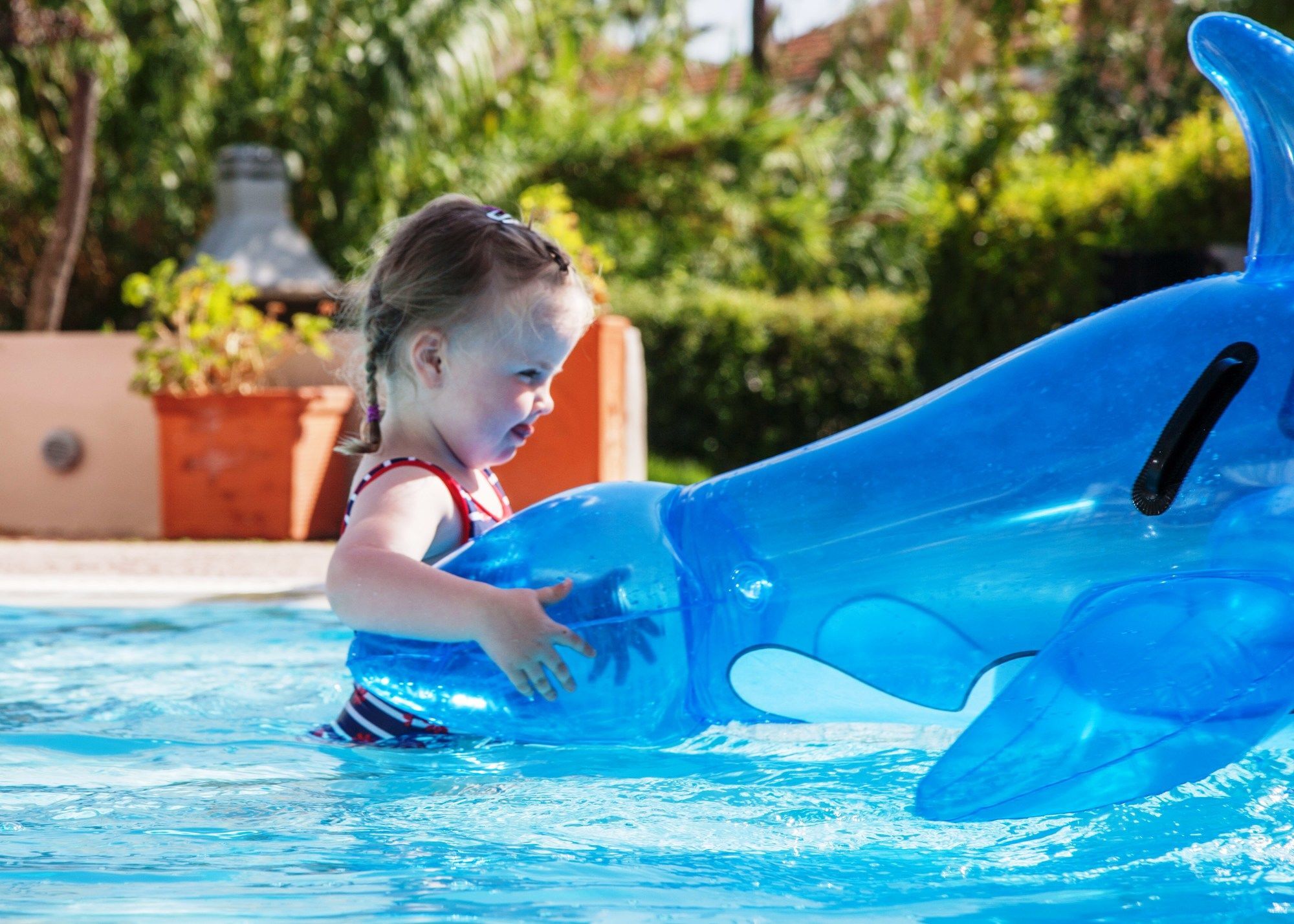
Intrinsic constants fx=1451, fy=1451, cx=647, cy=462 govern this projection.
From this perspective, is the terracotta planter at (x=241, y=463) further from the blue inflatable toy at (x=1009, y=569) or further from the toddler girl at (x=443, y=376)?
the blue inflatable toy at (x=1009, y=569)

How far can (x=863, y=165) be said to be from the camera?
Result: 1705cm

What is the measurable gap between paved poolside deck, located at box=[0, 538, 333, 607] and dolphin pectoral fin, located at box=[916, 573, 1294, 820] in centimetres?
316

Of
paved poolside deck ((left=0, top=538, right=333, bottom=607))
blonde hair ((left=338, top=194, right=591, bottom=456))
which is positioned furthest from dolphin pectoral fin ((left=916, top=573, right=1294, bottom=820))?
paved poolside deck ((left=0, top=538, right=333, bottom=607))

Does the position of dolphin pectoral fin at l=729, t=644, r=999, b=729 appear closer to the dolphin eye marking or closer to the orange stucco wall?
the dolphin eye marking

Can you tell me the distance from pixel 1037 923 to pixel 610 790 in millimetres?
861

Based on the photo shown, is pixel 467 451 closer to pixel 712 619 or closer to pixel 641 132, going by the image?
pixel 712 619

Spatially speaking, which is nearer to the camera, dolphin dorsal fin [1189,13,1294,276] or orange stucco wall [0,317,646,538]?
dolphin dorsal fin [1189,13,1294,276]

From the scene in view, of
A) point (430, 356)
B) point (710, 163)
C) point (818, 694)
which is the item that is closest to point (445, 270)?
point (430, 356)

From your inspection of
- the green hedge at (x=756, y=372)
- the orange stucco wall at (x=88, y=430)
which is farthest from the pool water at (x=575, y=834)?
the green hedge at (x=756, y=372)

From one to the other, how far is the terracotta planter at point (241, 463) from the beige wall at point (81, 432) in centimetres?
77

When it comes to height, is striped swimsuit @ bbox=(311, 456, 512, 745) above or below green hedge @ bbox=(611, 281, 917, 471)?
below

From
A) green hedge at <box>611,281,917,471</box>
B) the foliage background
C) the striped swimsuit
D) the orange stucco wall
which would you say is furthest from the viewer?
green hedge at <box>611,281,917,471</box>

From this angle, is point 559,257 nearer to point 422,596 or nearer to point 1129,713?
point 422,596

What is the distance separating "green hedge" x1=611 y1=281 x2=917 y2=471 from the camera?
41.1ft
